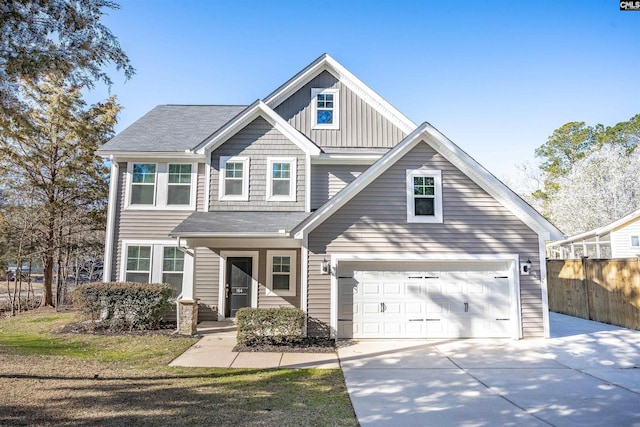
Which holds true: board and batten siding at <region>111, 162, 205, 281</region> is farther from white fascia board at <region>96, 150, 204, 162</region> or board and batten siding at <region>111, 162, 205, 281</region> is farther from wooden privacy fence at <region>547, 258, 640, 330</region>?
wooden privacy fence at <region>547, 258, 640, 330</region>

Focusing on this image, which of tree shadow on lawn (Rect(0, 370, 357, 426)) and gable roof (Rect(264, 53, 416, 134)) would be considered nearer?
tree shadow on lawn (Rect(0, 370, 357, 426))

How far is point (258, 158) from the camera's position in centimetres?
1315

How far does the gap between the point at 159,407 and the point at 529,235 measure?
32.2 ft

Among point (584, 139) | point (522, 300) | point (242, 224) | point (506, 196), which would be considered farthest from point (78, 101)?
point (584, 139)

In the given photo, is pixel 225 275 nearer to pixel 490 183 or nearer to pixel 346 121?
pixel 346 121

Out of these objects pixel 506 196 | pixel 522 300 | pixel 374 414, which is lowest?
pixel 374 414

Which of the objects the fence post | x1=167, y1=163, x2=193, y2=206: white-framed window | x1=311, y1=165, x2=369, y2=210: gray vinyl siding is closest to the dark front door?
x1=167, y1=163, x2=193, y2=206: white-framed window

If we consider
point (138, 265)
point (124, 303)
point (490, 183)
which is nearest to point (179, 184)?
point (138, 265)

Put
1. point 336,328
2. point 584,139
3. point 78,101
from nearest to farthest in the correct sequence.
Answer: point 336,328
point 78,101
point 584,139

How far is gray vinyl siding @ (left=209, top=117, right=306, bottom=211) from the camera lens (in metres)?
13.0

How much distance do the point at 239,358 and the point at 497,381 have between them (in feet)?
16.8

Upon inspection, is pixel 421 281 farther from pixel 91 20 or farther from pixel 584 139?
pixel 584 139

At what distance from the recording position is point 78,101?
16.8m

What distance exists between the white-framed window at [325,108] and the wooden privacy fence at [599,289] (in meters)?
9.90
